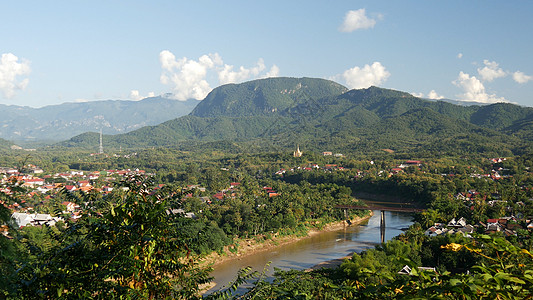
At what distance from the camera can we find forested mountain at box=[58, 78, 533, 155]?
6581 centimetres

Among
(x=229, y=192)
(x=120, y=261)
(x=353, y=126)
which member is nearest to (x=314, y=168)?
(x=229, y=192)

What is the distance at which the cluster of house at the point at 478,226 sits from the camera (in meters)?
18.2

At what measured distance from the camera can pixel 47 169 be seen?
149ft

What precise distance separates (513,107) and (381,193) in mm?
68117

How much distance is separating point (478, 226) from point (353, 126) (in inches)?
2915

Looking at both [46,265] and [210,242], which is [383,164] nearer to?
[210,242]

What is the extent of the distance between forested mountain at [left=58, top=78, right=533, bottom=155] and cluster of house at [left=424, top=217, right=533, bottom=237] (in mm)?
36505

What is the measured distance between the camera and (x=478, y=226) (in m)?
19.5

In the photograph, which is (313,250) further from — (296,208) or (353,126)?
(353,126)

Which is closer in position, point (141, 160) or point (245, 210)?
point (245, 210)

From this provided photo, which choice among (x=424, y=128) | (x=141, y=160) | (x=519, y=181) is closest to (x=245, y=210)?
(x=519, y=181)

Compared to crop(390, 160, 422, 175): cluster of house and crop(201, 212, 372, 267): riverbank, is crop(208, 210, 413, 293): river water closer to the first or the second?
crop(201, 212, 372, 267): riverbank

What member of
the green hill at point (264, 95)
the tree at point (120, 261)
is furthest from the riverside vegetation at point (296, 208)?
the green hill at point (264, 95)

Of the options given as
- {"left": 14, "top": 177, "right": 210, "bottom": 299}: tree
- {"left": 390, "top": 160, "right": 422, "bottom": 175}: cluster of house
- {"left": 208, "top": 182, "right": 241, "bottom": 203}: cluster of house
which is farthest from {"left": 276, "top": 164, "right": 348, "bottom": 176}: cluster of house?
{"left": 14, "top": 177, "right": 210, "bottom": 299}: tree
